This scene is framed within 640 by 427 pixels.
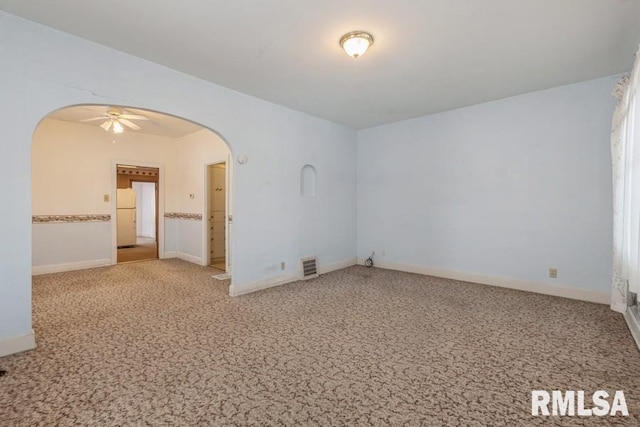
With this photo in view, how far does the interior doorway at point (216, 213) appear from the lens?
230 inches

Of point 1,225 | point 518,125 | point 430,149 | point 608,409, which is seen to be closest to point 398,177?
point 430,149

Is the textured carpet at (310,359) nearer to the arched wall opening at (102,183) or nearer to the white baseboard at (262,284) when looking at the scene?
the white baseboard at (262,284)

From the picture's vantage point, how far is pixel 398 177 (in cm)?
523

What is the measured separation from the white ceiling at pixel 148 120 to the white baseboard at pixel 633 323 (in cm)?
543

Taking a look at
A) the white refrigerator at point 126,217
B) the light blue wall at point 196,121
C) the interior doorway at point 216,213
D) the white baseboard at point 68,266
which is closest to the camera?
the light blue wall at point 196,121

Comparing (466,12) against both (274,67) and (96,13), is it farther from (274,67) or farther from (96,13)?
(96,13)

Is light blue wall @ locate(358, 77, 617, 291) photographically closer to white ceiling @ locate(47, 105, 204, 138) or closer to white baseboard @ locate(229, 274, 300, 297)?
white baseboard @ locate(229, 274, 300, 297)

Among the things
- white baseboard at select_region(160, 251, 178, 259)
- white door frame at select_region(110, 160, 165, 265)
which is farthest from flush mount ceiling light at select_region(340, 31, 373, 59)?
white baseboard at select_region(160, 251, 178, 259)

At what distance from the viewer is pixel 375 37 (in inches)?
101

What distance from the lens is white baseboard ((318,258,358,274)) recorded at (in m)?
5.06

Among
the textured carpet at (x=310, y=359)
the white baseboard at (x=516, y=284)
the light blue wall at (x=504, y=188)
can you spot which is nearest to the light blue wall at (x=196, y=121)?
the textured carpet at (x=310, y=359)

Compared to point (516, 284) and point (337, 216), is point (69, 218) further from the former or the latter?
point (516, 284)
